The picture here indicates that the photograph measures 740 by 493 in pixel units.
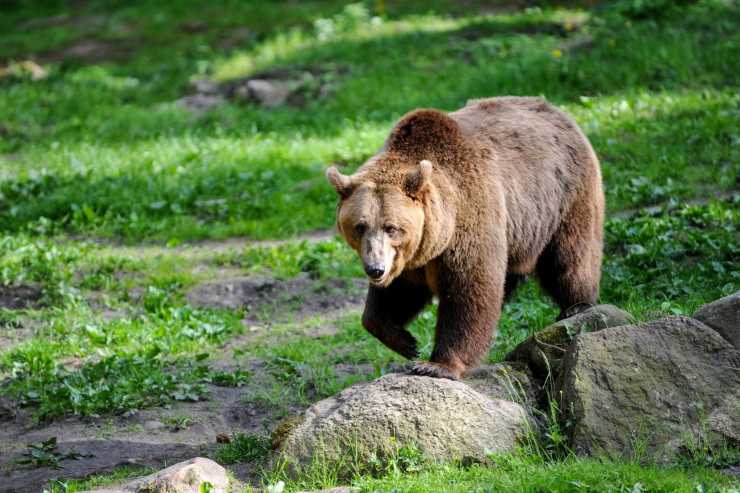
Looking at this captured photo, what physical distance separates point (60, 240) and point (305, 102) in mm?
4633

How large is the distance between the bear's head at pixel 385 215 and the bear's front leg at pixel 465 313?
28 cm

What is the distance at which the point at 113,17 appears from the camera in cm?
2062

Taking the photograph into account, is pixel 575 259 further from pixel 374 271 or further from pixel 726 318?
pixel 374 271

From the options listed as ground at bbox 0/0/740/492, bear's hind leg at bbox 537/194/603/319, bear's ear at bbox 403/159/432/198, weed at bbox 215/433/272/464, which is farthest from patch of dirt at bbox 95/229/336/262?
bear's ear at bbox 403/159/432/198

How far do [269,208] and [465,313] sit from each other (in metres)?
5.20

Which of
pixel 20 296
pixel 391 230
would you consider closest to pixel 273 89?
pixel 20 296

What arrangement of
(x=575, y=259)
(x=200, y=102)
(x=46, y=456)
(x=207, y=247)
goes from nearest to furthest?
(x=46, y=456), (x=575, y=259), (x=207, y=247), (x=200, y=102)

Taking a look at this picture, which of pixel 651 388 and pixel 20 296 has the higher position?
pixel 651 388

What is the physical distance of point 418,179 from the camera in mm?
5824

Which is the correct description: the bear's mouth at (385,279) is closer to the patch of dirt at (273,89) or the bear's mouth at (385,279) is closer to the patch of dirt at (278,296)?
the patch of dirt at (278,296)

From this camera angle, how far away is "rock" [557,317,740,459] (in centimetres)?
532

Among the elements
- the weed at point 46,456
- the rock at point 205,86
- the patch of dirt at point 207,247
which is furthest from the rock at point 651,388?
the rock at point 205,86

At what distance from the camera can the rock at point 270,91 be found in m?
14.1

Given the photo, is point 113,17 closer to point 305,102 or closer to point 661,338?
point 305,102
